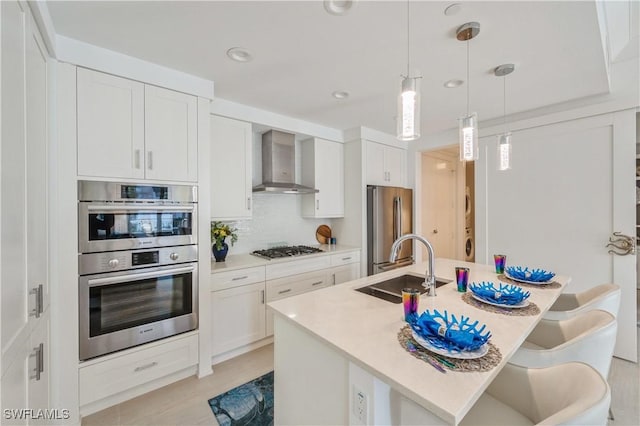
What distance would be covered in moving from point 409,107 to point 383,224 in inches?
95.0

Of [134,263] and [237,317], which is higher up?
[134,263]

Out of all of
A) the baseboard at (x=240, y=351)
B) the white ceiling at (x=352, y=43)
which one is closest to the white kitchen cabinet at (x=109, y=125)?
the white ceiling at (x=352, y=43)

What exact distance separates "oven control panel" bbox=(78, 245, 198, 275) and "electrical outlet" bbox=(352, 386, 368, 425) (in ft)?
5.53

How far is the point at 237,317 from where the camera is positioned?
8.29 feet

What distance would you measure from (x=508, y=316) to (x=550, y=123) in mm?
2648

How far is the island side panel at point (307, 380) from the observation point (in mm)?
1110

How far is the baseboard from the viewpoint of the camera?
97.0 inches

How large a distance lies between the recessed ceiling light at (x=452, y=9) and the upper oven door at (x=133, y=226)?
2142 mm

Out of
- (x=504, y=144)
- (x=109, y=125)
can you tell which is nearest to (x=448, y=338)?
(x=504, y=144)

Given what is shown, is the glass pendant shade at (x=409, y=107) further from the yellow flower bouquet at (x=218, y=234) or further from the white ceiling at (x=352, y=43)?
the yellow flower bouquet at (x=218, y=234)

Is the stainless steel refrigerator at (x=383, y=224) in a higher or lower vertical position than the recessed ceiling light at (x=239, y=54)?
lower

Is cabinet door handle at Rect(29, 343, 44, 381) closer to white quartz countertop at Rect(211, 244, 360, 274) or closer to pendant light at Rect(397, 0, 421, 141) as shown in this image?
white quartz countertop at Rect(211, 244, 360, 274)

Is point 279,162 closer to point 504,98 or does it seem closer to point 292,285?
point 292,285

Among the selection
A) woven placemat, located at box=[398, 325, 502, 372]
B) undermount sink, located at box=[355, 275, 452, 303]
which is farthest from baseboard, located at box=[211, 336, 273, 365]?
woven placemat, located at box=[398, 325, 502, 372]
